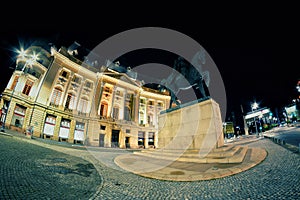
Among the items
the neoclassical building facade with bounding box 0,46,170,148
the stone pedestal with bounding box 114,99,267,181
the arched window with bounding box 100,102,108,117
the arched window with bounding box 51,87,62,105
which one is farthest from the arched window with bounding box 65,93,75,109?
the stone pedestal with bounding box 114,99,267,181

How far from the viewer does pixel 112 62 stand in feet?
112

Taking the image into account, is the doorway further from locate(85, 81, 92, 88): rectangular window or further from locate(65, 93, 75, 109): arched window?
locate(85, 81, 92, 88): rectangular window

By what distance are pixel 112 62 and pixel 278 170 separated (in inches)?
1399

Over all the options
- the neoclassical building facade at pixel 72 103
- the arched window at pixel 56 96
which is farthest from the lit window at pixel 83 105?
the arched window at pixel 56 96

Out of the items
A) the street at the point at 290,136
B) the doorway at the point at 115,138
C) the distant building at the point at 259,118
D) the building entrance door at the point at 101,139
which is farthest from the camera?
the distant building at the point at 259,118

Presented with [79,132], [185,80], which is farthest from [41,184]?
[79,132]

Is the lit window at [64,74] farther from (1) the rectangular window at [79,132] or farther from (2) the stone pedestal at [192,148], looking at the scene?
(2) the stone pedestal at [192,148]

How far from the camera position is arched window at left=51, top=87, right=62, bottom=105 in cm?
2236

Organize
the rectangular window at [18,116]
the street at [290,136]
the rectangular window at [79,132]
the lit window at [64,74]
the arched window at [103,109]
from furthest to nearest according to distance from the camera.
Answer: the arched window at [103,109]
the lit window at [64,74]
the rectangular window at [79,132]
the rectangular window at [18,116]
the street at [290,136]

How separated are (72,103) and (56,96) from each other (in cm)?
287

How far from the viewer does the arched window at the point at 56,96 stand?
880 inches

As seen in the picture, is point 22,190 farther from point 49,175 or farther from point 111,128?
point 111,128

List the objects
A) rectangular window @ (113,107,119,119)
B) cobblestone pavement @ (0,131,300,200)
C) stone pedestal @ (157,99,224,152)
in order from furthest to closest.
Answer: rectangular window @ (113,107,119,119), stone pedestal @ (157,99,224,152), cobblestone pavement @ (0,131,300,200)

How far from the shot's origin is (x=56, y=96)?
22906 mm
